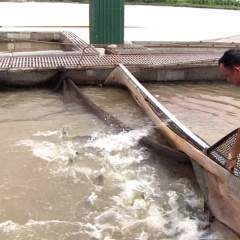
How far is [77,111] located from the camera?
21.5 feet

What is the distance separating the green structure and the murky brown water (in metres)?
3.73

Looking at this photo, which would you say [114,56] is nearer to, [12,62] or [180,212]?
[12,62]

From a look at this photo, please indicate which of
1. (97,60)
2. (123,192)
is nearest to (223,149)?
(123,192)

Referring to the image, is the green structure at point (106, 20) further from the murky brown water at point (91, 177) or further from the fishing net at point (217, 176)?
the fishing net at point (217, 176)

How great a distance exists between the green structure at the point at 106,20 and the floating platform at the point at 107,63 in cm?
29

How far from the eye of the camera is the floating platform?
25.7 ft

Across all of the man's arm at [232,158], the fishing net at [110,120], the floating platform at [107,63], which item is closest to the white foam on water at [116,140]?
the fishing net at [110,120]

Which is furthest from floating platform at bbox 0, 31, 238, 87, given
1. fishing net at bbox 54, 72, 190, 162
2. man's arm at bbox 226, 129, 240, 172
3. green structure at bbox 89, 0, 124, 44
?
man's arm at bbox 226, 129, 240, 172

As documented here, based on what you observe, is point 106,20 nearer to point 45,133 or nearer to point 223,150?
point 45,133

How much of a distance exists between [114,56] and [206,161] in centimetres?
614

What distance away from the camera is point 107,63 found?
838cm

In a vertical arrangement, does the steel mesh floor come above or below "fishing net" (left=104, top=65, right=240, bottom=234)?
above

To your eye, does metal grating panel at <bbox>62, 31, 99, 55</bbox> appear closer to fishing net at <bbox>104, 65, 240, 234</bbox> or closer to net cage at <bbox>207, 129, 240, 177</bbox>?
fishing net at <bbox>104, 65, 240, 234</bbox>

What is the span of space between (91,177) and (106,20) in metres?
6.44
